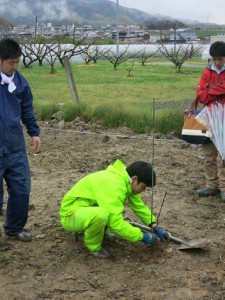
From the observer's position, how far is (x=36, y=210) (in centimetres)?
450

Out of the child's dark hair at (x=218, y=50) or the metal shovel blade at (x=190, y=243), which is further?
the child's dark hair at (x=218, y=50)

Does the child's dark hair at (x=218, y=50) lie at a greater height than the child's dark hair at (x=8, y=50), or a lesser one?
lesser

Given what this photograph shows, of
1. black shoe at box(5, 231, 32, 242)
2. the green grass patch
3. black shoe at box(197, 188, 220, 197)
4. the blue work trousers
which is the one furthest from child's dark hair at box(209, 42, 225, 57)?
the green grass patch

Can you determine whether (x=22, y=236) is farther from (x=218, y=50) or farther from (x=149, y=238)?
(x=218, y=50)

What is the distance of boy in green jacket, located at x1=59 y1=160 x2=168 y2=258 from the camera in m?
3.35

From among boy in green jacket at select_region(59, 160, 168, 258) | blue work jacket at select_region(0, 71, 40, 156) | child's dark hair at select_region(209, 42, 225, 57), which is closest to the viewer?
boy in green jacket at select_region(59, 160, 168, 258)

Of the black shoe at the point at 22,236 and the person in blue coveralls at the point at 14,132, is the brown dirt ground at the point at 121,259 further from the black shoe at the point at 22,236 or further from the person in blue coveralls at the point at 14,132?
the person in blue coveralls at the point at 14,132

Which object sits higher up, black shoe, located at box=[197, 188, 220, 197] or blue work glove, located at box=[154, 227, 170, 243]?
blue work glove, located at box=[154, 227, 170, 243]

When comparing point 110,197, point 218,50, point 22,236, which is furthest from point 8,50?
point 218,50

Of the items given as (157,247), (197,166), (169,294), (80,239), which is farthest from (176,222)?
(197,166)

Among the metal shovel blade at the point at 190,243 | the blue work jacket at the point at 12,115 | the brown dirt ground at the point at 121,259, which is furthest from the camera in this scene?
the metal shovel blade at the point at 190,243

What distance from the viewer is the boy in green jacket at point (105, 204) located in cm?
335

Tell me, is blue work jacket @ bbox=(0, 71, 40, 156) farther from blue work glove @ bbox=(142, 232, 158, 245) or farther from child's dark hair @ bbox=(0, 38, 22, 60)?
blue work glove @ bbox=(142, 232, 158, 245)

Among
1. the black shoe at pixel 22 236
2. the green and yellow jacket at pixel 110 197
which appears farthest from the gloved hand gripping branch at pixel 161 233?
the black shoe at pixel 22 236
